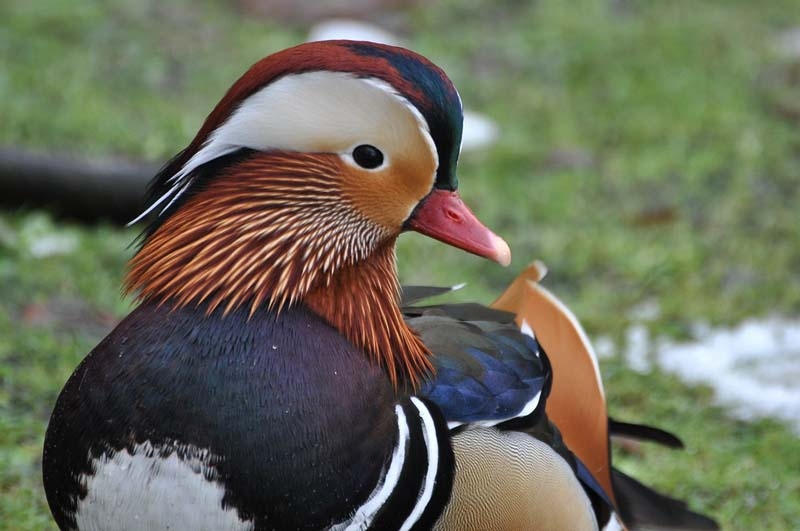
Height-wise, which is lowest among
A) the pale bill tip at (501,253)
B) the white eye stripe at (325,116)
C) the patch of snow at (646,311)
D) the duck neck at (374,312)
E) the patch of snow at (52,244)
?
the patch of snow at (646,311)

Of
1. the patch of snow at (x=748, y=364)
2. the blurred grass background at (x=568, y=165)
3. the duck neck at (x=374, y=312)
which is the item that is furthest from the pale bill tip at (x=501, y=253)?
the patch of snow at (x=748, y=364)

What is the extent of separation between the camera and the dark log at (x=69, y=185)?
4.18 meters

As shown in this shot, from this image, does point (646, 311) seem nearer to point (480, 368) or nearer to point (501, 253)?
point (480, 368)

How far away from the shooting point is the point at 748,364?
3.81 m

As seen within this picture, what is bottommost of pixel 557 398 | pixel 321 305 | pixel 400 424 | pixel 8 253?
pixel 8 253

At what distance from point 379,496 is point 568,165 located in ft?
10.8

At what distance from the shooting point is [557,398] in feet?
8.11

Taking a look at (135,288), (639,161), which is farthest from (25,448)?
(639,161)

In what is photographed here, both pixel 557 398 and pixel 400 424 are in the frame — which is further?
pixel 557 398

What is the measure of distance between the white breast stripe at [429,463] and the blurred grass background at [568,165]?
1.02 metres

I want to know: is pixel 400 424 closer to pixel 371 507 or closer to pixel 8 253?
pixel 371 507

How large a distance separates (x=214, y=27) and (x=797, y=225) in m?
2.83

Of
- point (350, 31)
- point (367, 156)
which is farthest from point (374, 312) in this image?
point (350, 31)

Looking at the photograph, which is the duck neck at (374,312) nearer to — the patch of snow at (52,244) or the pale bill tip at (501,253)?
the pale bill tip at (501,253)
